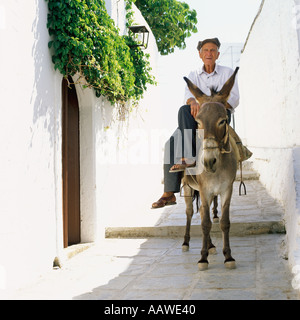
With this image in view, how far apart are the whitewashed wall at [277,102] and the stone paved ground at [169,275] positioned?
0.33 meters

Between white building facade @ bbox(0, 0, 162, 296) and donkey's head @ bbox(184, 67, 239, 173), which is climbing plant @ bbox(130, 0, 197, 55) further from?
donkey's head @ bbox(184, 67, 239, 173)

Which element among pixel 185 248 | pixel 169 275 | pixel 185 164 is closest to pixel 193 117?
pixel 185 164

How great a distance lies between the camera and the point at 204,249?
4281 mm

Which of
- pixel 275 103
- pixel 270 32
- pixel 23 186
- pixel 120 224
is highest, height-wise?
pixel 270 32

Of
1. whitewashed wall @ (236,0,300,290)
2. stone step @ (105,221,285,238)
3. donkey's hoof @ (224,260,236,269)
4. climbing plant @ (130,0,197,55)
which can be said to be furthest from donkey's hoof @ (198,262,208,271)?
climbing plant @ (130,0,197,55)

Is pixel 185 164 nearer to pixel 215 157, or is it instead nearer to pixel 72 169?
pixel 215 157

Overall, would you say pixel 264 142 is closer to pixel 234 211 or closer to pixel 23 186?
pixel 234 211

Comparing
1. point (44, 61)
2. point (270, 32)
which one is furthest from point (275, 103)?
point (44, 61)

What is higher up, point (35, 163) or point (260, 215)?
point (35, 163)

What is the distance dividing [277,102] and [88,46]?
4.23 metres

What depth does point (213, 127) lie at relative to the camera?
12.6 ft

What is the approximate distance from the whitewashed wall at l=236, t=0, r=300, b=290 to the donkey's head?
0.99m

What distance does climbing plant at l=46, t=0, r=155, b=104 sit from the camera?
452 centimetres
